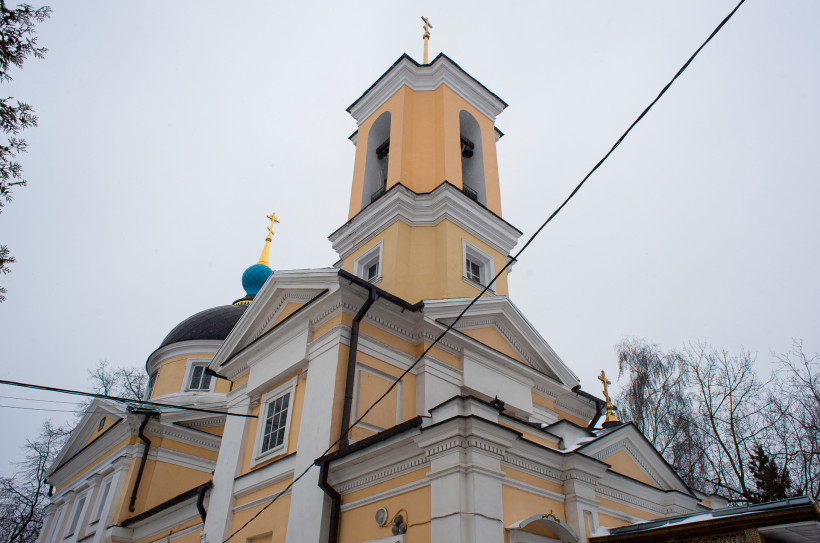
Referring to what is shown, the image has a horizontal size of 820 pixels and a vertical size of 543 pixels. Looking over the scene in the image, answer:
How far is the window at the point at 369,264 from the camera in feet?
46.1

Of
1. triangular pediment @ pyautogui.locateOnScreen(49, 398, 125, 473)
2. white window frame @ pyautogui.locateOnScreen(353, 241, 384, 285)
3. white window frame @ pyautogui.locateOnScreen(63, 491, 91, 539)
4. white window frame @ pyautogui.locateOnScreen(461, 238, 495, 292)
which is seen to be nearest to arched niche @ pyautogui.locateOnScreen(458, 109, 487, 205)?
white window frame @ pyautogui.locateOnScreen(461, 238, 495, 292)

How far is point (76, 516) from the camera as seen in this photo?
18312 millimetres

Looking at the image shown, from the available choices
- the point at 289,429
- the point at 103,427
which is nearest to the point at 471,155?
the point at 289,429

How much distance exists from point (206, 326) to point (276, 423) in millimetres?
11636

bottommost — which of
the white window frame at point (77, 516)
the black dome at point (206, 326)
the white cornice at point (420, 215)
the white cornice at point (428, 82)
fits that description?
the white window frame at point (77, 516)

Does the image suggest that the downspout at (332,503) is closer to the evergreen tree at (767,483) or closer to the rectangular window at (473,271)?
the rectangular window at (473,271)

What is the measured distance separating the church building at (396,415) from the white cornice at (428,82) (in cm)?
6

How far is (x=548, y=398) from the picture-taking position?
43.3 feet

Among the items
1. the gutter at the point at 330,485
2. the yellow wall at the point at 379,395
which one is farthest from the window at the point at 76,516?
the gutter at the point at 330,485

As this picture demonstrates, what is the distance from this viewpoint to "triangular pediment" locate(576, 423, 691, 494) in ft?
29.7

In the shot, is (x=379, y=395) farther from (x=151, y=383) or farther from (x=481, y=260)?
(x=151, y=383)

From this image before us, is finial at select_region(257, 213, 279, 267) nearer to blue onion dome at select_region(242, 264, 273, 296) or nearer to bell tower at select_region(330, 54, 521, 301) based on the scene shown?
blue onion dome at select_region(242, 264, 273, 296)

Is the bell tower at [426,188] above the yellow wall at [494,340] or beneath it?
above

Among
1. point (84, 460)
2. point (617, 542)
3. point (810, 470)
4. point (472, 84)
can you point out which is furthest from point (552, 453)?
point (84, 460)
